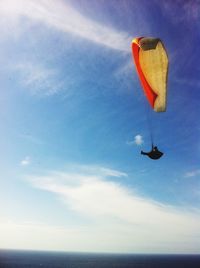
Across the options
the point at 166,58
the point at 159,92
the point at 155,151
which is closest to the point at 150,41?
the point at 166,58

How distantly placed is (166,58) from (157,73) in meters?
0.85

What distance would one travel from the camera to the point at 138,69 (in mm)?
16062

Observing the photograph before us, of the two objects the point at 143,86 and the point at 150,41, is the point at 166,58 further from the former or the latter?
the point at 143,86

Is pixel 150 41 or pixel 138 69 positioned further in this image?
pixel 138 69

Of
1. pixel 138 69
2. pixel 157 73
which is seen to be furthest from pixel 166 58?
pixel 138 69

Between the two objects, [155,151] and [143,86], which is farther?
[143,86]

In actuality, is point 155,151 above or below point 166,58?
below

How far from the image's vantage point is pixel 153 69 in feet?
49.6

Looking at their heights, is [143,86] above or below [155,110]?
above

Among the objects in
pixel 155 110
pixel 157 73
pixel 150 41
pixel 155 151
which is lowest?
pixel 155 151

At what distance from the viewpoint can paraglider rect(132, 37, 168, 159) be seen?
1452 cm

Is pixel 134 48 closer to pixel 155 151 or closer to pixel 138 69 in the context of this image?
pixel 138 69

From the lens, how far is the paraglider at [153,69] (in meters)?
14.5

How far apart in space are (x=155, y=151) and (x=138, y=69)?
447 cm
